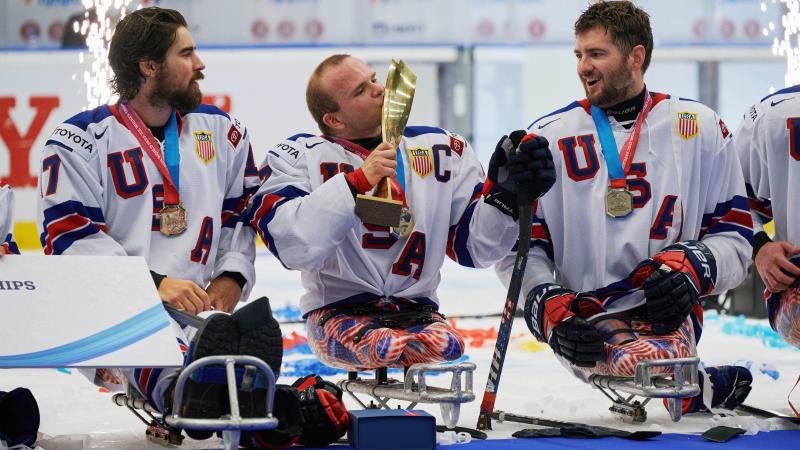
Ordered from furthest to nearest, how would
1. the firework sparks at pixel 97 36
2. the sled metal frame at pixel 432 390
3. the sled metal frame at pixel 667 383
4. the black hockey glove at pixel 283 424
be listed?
1. the firework sparks at pixel 97 36
2. the sled metal frame at pixel 667 383
3. the sled metal frame at pixel 432 390
4. the black hockey glove at pixel 283 424

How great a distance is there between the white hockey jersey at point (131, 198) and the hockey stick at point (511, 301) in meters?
0.84

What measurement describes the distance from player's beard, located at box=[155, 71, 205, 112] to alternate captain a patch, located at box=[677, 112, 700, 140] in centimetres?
159

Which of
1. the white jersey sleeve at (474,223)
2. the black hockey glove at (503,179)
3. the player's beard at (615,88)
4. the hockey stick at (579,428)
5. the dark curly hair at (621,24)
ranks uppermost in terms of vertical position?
the dark curly hair at (621,24)

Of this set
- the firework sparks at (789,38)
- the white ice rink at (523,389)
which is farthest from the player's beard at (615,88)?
the firework sparks at (789,38)

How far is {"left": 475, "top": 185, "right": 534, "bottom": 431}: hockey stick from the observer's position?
11.6ft

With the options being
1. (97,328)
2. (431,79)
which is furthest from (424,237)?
(431,79)

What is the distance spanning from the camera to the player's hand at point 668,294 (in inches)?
142

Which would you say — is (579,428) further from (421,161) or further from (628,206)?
(421,161)

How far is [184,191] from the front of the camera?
3645 millimetres

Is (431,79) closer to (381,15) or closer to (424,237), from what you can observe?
(381,15)

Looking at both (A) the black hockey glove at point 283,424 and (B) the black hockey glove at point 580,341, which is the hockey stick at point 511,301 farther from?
(A) the black hockey glove at point 283,424

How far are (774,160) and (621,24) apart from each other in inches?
30.1

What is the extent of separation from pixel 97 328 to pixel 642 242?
186cm

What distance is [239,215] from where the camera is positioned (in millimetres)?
3830
